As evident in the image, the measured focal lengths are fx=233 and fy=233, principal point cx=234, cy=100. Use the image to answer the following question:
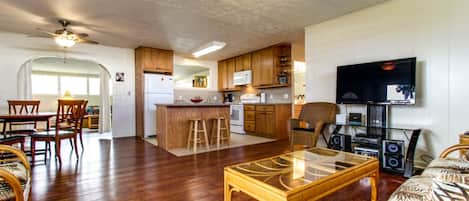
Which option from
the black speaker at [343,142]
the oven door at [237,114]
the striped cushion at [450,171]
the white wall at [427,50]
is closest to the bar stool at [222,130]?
the oven door at [237,114]

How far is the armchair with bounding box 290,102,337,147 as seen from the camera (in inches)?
148

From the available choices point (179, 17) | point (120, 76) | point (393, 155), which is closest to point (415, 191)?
point (393, 155)

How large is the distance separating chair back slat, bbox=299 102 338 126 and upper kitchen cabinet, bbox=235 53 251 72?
291 cm

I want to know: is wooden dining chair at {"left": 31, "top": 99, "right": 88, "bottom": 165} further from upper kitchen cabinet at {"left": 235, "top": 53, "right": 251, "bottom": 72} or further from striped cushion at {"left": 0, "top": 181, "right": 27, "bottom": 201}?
upper kitchen cabinet at {"left": 235, "top": 53, "right": 251, "bottom": 72}

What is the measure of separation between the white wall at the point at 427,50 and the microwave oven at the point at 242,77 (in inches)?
125

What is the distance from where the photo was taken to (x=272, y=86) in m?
6.25

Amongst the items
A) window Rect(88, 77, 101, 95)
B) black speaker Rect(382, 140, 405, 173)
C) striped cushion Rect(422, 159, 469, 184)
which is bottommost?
black speaker Rect(382, 140, 405, 173)

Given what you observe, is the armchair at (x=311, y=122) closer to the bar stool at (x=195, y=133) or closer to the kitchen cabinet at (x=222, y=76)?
the bar stool at (x=195, y=133)

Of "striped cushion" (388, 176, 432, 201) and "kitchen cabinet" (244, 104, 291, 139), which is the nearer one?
"striped cushion" (388, 176, 432, 201)

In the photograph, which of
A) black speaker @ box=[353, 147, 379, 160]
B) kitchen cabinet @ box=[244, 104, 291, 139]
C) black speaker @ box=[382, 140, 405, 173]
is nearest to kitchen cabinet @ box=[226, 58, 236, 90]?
kitchen cabinet @ box=[244, 104, 291, 139]

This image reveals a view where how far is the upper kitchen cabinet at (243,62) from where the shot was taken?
6.87m

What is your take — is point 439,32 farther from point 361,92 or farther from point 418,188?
point 418,188

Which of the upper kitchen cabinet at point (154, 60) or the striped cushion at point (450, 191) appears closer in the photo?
the striped cushion at point (450, 191)

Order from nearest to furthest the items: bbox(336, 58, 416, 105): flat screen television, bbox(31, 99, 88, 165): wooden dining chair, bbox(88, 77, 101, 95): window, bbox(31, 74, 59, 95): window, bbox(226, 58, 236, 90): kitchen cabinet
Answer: bbox(336, 58, 416, 105): flat screen television, bbox(31, 99, 88, 165): wooden dining chair, bbox(226, 58, 236, 90): kitchen cabinet, bbox(31, 74, 59, 95): window, bbox(88, 77, 101, 95): window
